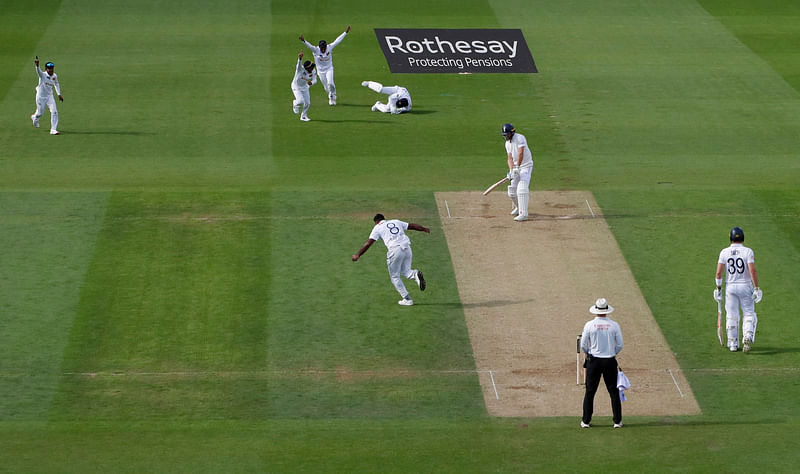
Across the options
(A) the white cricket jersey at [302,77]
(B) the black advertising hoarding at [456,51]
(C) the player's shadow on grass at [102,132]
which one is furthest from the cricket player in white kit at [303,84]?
(B) the black advertising hoarding at [456,51]

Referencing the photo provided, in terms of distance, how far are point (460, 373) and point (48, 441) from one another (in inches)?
233

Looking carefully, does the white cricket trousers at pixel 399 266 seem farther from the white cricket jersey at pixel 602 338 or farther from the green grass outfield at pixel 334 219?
the white cricket jersey at pixel 602 338

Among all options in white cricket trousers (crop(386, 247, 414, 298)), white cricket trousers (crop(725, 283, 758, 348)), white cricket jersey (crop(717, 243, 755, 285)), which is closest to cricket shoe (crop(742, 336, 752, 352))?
white cricket trousers (crop(725, 283, 758, 348))

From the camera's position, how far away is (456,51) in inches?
1494

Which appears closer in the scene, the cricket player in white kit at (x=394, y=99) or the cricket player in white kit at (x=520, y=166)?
the cricket player in white kit at (x=520, y=166)

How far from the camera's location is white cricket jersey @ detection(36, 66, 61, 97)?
3011 cm

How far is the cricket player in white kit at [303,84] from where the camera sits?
3147 cm

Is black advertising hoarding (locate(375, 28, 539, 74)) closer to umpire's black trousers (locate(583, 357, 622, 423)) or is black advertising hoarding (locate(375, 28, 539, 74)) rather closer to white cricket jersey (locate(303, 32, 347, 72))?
white cricket jersey (locate(303, 32, 347, 72))

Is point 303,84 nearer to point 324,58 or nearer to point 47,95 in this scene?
point 324,58

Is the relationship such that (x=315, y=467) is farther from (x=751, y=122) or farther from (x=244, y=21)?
(x=244, y=21)

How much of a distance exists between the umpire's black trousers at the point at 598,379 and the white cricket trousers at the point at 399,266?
15.9ft

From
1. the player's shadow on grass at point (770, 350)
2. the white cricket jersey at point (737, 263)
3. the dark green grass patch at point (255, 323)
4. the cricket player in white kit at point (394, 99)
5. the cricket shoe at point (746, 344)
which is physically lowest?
the cricket player in white kit at point (394, 99)

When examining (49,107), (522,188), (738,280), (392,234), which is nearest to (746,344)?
(738,280)

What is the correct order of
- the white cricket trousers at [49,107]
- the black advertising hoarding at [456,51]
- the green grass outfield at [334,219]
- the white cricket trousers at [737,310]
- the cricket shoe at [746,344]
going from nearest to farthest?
the green grass outfield at [334,219] < the white cricket trousers at [737,310] < the cricket shoe at [746,344] < the white cricket trousers at [49,107] < the black advertising hoarding at [456,51]
